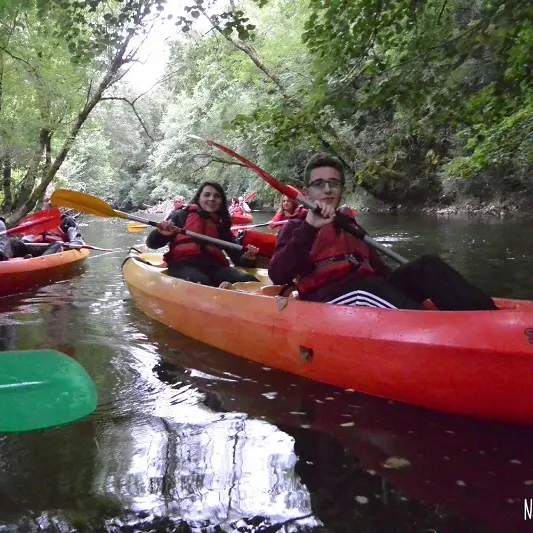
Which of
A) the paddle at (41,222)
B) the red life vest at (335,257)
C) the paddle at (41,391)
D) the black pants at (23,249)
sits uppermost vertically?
the paddle at (41,222)

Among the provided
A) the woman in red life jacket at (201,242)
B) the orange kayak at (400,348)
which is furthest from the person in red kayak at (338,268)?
the woman in red life jacket at (201,242)

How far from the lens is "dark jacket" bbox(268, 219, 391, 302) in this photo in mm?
2715

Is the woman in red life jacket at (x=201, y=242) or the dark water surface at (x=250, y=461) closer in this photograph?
the dark water surface at (x=250, y=461)

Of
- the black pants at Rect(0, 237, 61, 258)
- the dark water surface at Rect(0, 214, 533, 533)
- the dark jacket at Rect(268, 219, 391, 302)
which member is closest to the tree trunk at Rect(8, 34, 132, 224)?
the black pants at Rect(0, 237, 61, 258)

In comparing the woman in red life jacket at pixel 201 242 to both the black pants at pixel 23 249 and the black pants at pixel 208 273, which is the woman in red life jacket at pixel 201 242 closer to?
the black pants at pixel 208 273

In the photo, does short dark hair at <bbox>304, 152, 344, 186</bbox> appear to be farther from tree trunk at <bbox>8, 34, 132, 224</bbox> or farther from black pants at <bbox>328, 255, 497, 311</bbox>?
tree trunk at <bbox>8, 34, 132, 224</bbox>

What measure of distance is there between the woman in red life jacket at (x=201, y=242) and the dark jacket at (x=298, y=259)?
1419 mm

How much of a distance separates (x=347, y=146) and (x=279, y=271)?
36.6ft

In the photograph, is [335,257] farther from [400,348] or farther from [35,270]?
[35,270]

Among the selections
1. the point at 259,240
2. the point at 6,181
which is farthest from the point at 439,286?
the point at 6,181

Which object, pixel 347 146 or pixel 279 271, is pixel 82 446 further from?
pixel 347 146

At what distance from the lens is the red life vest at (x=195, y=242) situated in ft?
14.4

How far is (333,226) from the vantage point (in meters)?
2.84

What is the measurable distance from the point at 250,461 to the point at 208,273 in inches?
96.4
